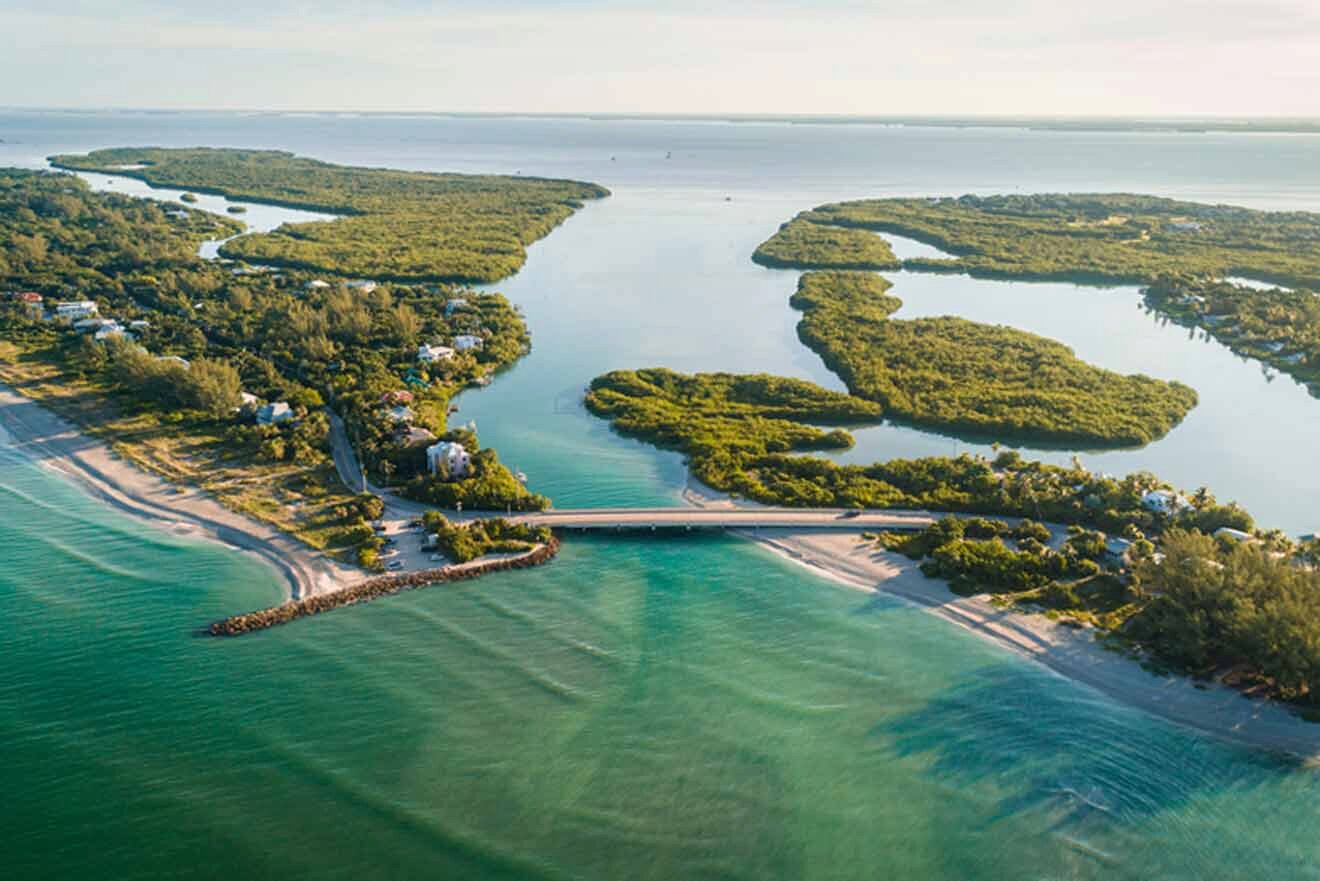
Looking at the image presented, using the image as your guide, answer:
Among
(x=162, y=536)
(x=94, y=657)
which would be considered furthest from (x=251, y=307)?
(x=94, y=657)

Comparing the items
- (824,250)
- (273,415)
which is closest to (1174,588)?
(273,415)

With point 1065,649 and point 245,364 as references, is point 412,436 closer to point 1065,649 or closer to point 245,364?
point 245,364

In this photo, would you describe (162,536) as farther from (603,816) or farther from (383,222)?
(383,222)

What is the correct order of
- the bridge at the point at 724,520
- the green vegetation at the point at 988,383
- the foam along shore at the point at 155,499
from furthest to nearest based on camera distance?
the green vegetation at the point at 988,383 < the bridge at the point at 724,520 < the foam along shore at the point at 155,499

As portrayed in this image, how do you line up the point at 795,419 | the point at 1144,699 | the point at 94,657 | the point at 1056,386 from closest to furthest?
1. the point at 1144,699
2. the point at 94,657
3. the point at 795,419
4. the point at 1056,386

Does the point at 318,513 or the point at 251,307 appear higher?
the point at 251,307

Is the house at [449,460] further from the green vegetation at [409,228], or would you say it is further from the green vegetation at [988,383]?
the green vegetation at [409,228]

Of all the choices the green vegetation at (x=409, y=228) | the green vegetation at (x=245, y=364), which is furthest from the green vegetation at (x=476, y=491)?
the green vegetation at (x=409, y=228)
